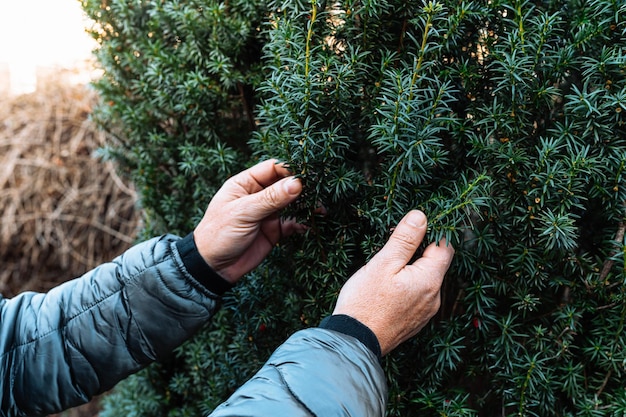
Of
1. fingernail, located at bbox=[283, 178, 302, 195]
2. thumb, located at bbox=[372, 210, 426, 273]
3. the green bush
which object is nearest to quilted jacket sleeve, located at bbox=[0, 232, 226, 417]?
the green bush

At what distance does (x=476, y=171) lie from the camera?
1.55m

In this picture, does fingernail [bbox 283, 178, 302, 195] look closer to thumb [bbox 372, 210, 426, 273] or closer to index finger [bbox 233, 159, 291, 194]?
index finger [bbox 233, 159, 291, 194]

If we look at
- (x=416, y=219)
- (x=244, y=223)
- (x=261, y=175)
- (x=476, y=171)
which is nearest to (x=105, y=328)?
(x=244, y=223)

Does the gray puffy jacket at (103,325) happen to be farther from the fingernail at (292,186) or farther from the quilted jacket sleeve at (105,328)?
the fingernail at (292,186)

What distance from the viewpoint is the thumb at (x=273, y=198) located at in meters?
1.60

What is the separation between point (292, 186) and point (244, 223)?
0.29 metres

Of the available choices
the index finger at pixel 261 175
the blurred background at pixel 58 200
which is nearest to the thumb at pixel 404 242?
the index finger at pixel 261 175

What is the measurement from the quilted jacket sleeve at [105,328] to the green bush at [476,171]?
12.1 inches

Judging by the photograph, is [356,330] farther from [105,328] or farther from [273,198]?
[105,328]

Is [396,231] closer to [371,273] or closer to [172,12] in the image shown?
[371,273]

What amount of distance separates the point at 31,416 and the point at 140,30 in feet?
5.43

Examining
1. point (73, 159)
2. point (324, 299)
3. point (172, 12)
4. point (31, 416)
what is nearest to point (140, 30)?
point (172, 12)

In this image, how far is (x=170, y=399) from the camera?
2473mm

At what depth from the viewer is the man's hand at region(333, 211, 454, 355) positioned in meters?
1.46
